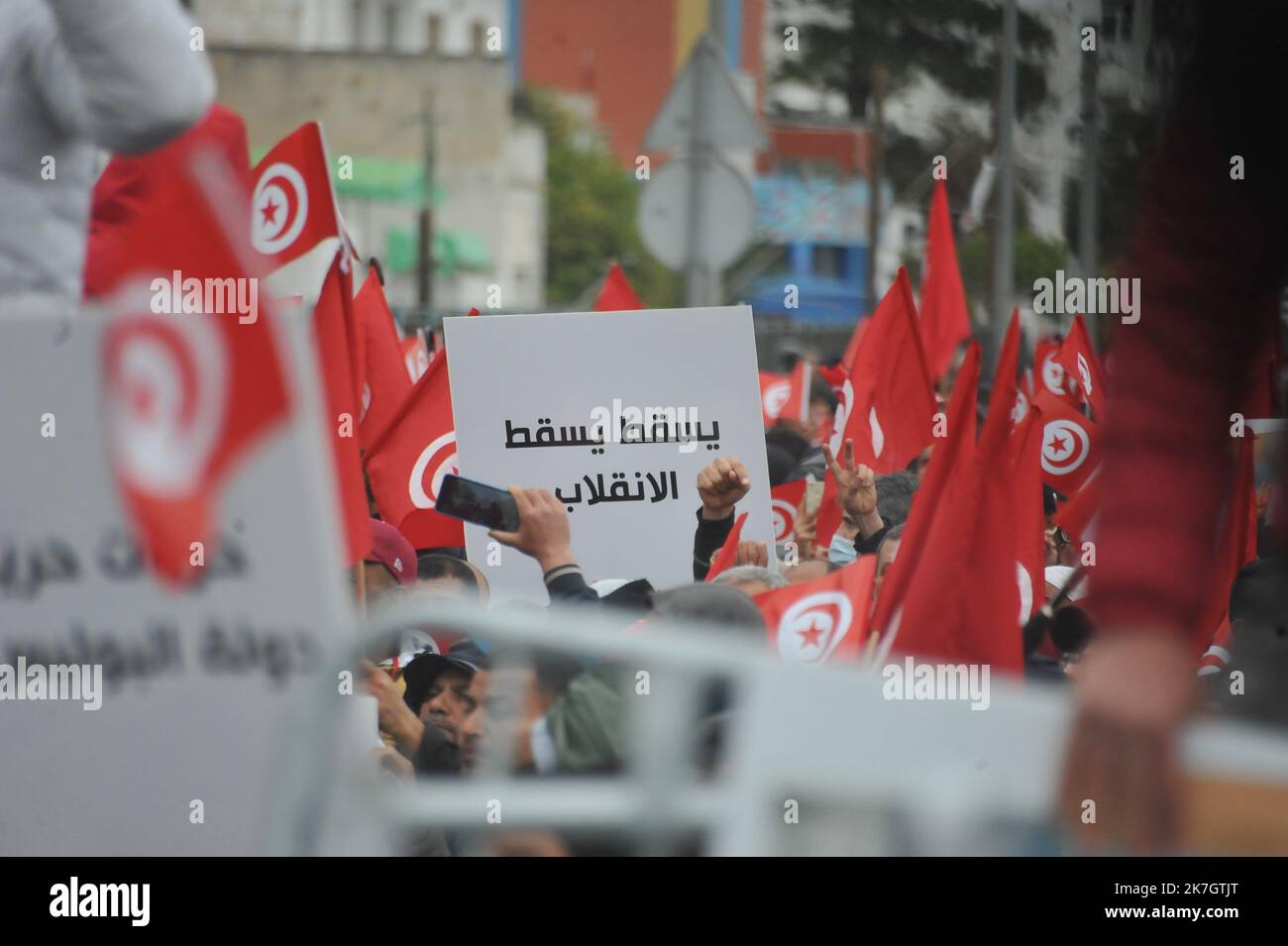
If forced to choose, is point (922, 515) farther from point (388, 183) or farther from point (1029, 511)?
point (388, 183)

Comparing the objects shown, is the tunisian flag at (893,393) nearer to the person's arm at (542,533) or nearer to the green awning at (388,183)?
the person's arm at (542,533)

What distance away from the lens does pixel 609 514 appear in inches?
200

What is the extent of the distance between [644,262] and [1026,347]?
59469 mm

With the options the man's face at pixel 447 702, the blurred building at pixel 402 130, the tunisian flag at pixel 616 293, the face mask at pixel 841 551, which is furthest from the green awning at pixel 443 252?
the man's face at pixel 447 702

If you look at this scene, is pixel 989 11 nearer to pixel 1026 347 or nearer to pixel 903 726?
pixel 1026 347

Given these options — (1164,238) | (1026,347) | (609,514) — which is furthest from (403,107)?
(1164,238)

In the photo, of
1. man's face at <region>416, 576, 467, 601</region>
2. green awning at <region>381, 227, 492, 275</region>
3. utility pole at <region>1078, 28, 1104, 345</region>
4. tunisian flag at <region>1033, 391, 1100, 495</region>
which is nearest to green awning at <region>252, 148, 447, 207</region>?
green awning at <region>381, 227, 492, 275</region>

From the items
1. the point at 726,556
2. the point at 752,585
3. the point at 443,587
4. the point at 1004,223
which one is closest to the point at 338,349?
the point at 443,587

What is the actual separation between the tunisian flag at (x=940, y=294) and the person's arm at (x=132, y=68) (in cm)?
780

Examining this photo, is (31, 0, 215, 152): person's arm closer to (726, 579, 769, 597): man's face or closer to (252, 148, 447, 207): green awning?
(726, 579, 769, 597): man's face

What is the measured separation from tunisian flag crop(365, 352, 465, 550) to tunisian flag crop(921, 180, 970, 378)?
4787 millimetres

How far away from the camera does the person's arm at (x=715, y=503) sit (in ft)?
16.1

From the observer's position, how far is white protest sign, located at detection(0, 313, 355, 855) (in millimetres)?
1482

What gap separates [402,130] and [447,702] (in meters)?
54.9
